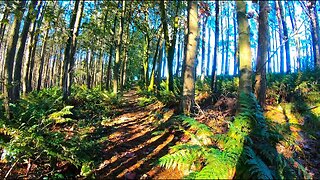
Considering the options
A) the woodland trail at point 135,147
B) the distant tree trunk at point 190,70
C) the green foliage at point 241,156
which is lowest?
the woodland trail at point 135,147

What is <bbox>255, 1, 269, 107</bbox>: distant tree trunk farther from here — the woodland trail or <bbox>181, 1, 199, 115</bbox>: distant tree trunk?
the woodland trail

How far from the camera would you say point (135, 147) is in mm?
5766

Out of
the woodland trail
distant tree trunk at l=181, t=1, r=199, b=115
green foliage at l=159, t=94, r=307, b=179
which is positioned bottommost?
the woodland trail

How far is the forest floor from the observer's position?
4355mm

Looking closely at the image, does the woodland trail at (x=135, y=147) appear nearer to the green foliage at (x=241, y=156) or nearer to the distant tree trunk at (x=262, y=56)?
the green foliage at (x=241, y=156)

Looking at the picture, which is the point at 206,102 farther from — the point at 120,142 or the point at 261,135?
the point at 261,135

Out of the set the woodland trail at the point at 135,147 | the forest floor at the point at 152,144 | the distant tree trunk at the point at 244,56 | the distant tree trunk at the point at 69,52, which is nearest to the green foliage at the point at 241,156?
the forest floor at the point at 152,144

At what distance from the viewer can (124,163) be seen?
4855 millimetres

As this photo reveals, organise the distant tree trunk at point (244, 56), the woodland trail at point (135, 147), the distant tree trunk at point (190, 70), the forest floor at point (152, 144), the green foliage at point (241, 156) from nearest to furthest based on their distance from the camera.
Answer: the green foliage at point (241, 156), the forest floor at point (152, 144), the woodland trail at point (135, 147), the distant tree trunk at point (244, 56), the distant tree trunk at point (190, 70)

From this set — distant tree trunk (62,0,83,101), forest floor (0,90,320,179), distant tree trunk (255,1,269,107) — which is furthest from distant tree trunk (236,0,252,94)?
distant tree trunk (62,0,83,101)

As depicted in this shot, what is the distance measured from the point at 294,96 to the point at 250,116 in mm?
4298

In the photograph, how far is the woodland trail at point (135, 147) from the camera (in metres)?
4.51

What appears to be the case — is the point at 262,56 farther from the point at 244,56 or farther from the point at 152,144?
the point at 152,144

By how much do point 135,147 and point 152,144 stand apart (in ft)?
1.34
